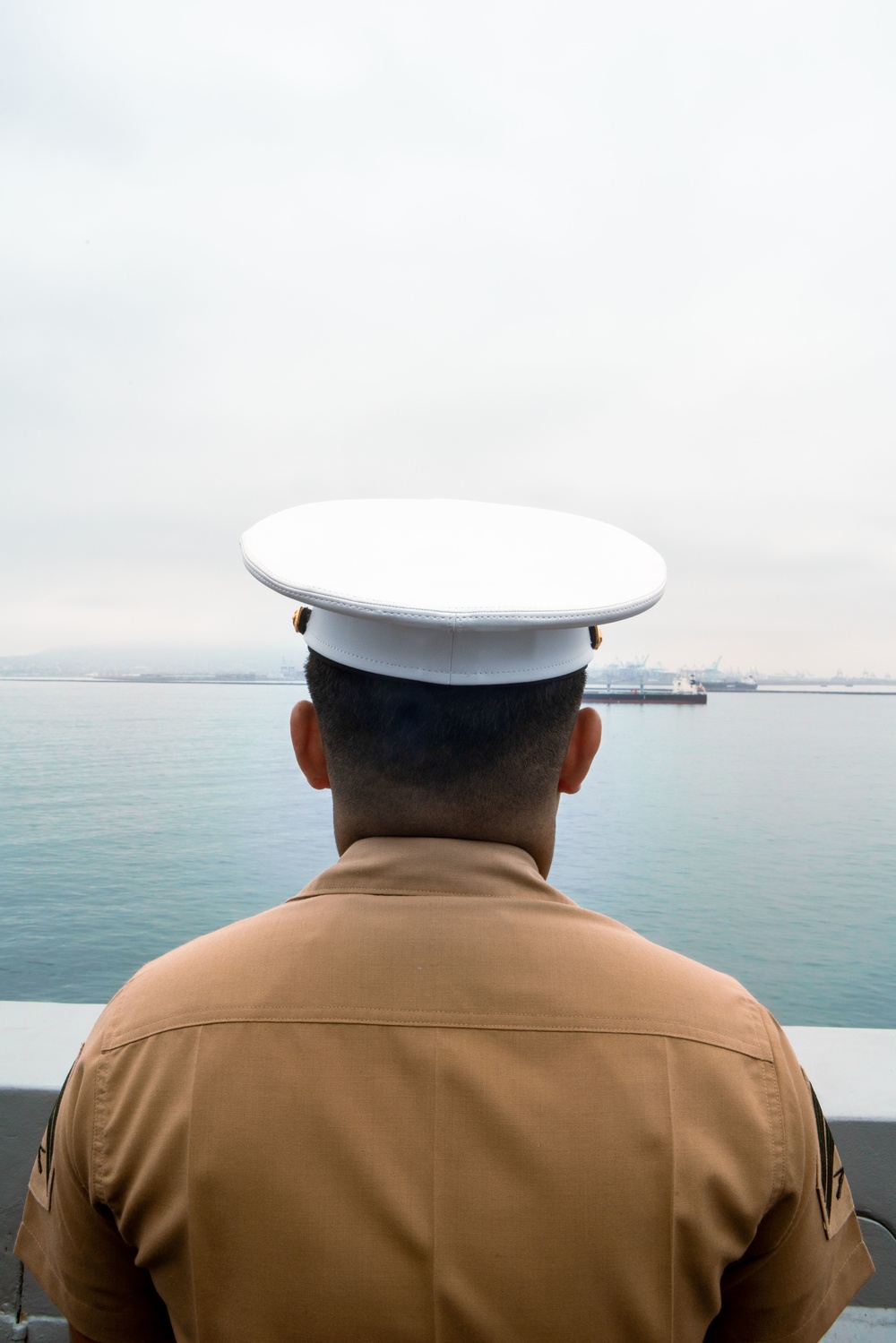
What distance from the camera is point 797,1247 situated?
2.74ft

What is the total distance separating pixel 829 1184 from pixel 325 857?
12.5 meters

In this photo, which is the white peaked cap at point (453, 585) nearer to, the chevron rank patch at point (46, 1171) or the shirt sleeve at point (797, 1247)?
the shirt sleeve at point (797, 1247)

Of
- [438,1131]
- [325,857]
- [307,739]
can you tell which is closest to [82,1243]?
[438,1131]

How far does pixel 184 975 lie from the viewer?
2.64 ft

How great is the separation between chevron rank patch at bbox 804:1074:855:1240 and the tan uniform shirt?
0.08 feet

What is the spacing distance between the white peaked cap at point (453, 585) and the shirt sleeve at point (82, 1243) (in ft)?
1.54

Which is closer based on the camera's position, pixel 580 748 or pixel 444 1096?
Answer: pixel 444 1096

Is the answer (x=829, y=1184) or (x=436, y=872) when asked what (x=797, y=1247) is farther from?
(x=436, y=872)

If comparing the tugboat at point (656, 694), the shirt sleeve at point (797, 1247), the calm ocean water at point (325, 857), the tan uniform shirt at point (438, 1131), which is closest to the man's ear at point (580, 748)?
the tan uniform shirt at point (438, 1131)

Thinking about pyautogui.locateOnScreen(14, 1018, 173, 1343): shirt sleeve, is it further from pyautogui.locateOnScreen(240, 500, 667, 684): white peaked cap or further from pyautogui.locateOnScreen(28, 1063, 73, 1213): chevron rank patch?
pyautogui.locateOnScreen(240, 500, 667, 684): white peaked cap

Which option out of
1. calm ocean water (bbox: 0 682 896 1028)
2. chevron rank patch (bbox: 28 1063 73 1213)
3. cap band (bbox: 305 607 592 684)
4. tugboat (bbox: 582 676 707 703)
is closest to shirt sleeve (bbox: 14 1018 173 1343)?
chevron rank patch (bbox: 28 1063 73 1213)

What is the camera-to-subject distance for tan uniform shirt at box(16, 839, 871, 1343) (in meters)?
0.73

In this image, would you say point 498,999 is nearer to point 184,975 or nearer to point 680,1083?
point 680,1083

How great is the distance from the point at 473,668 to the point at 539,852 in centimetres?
21
